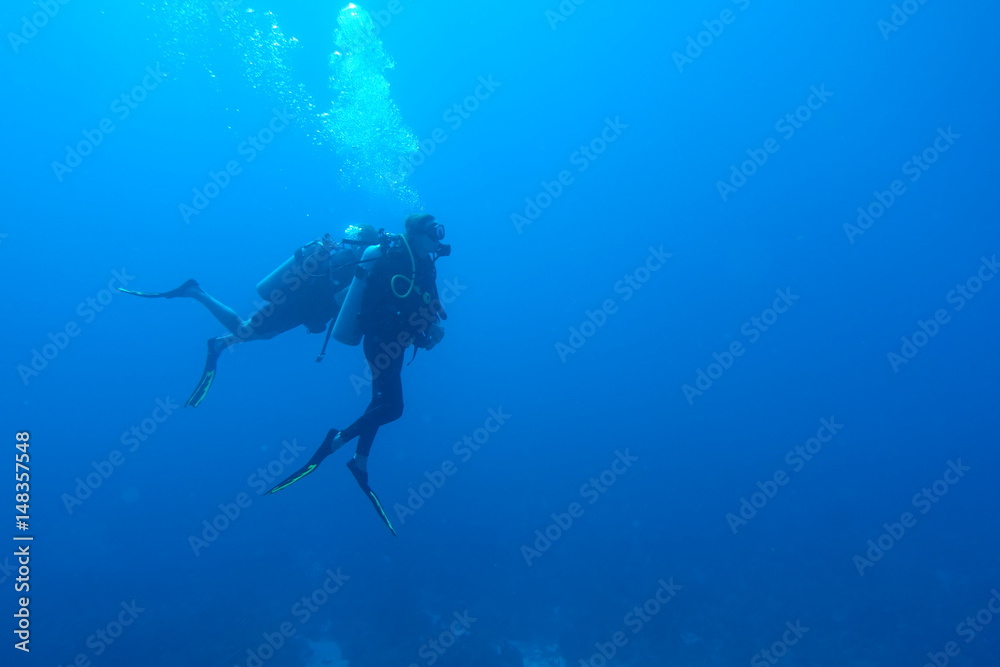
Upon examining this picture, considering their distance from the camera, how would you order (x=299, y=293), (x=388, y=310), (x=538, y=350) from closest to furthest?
(x=388, y=310) < (x=299, y=293) < (x=538, y=350)

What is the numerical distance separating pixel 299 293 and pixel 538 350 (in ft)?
120

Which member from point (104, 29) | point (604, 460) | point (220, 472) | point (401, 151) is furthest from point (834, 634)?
point (104, 29)

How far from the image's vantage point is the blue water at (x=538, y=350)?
50.9 ft

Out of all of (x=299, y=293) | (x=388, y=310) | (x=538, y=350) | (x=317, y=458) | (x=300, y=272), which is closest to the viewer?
(x=388, y=310)

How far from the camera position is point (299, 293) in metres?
7.64

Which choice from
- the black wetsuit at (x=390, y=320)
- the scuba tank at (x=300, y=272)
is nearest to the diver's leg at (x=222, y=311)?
the scuba tank at (x=300, y=272)

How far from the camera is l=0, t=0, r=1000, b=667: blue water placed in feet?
50.9

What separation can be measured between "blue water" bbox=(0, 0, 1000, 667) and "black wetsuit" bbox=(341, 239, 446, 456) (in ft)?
31.7

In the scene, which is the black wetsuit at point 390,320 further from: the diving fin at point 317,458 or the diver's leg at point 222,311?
the diver's leg at point 222,311

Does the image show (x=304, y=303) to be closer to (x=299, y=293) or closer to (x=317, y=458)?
(x=299, y=293)

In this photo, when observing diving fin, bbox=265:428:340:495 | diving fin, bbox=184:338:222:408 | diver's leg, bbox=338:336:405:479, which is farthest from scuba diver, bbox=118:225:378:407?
diving fin, bbox=265:428:340:495

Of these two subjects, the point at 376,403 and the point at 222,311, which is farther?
the point at 222,311

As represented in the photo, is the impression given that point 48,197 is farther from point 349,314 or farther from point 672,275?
point 349,314

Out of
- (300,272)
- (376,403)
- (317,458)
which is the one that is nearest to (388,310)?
(376,403)
